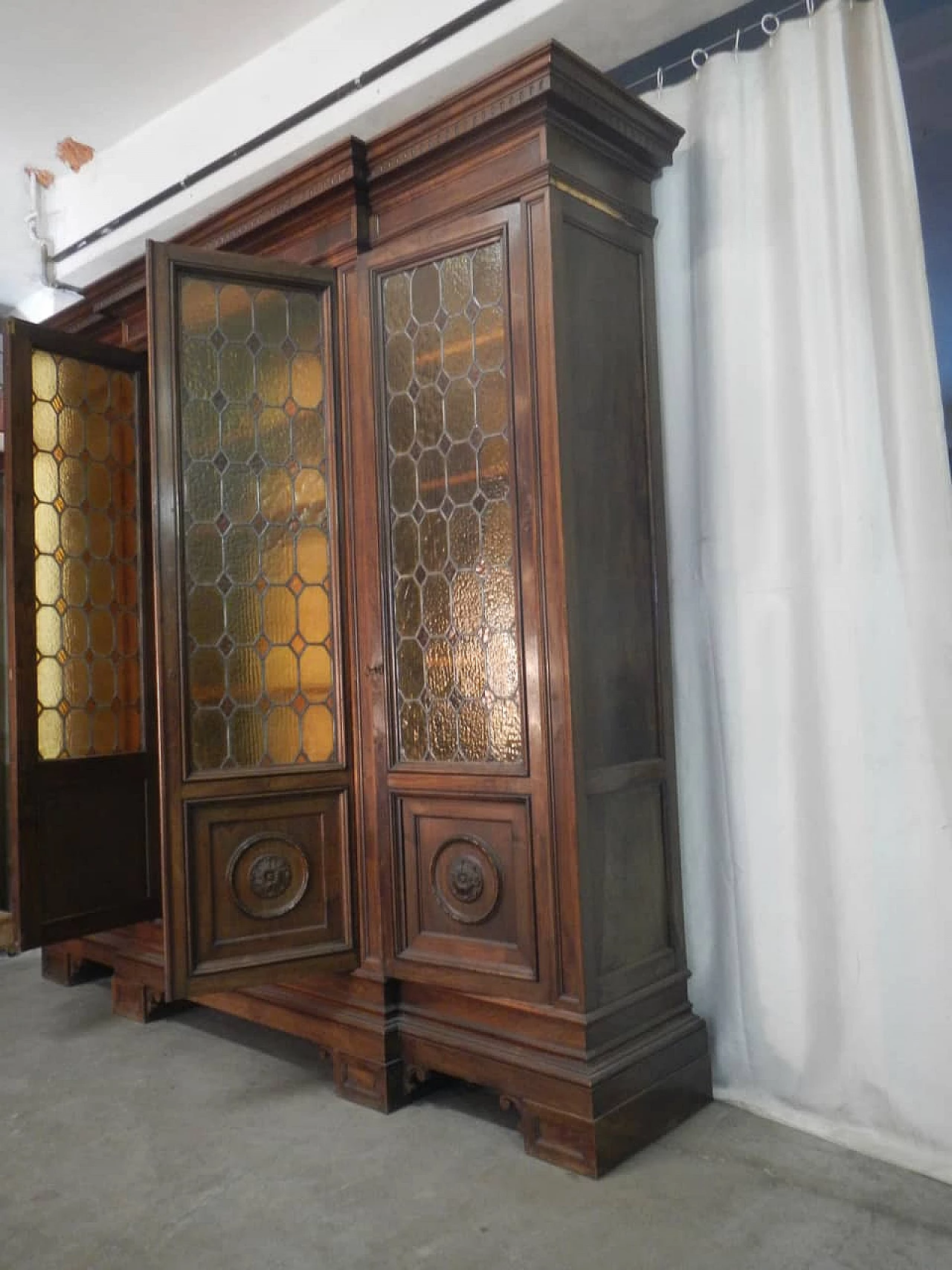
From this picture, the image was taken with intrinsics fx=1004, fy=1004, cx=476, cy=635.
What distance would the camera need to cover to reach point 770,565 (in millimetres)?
2449

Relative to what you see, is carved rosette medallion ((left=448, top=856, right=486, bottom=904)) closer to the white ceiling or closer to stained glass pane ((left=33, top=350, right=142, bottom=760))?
stained glass pane ((left=33, top=350, right=142, bottom=760))

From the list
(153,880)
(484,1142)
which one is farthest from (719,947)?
(153,880)

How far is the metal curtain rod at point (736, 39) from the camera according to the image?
2410 millimetres

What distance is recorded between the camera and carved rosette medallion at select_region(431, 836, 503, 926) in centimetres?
234

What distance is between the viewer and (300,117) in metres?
3.26

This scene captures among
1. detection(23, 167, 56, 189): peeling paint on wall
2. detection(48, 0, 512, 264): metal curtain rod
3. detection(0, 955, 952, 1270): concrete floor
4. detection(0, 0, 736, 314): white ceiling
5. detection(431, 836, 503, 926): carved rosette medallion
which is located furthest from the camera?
detection(23, 167, 56, 189): peeling paint on wall

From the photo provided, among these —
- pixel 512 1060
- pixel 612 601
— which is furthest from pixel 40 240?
pixel 512 1060

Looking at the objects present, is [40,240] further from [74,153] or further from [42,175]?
[74,153]

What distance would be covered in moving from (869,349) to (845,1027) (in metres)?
1.55

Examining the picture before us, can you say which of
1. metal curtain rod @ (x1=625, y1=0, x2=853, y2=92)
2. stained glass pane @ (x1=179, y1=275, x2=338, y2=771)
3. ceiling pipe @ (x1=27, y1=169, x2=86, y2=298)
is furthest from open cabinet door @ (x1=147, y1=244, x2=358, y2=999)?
ceiling pipe @ (x1=27, y1=169, x2=86, y2=298)

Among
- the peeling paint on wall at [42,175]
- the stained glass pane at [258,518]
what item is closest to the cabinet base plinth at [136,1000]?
the stained glass pane at [258,518]

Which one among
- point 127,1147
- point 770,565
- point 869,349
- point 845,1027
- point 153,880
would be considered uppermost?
point 869,349

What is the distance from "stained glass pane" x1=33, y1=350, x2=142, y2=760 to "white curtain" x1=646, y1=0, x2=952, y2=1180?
1845 millimetres

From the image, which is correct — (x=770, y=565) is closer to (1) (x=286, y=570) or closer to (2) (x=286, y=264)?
(1) (x=286, y=570)
